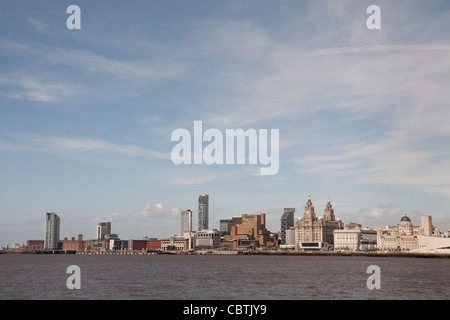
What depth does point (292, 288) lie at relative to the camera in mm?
60688

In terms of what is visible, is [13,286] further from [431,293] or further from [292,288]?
[431,293]
